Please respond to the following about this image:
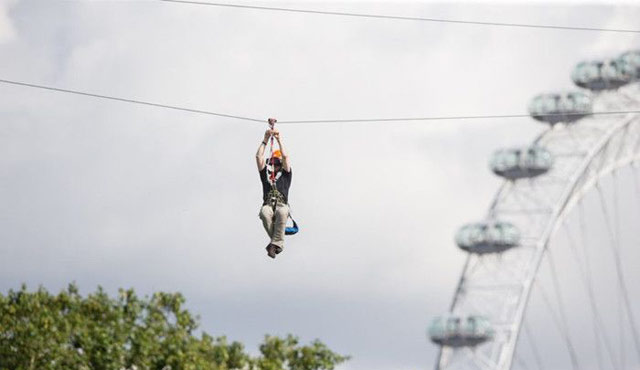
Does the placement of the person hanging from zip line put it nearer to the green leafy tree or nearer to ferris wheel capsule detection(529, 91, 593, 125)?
the green leafy tree

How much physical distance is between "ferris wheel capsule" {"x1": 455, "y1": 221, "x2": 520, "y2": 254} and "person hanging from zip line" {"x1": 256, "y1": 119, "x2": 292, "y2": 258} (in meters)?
71.2

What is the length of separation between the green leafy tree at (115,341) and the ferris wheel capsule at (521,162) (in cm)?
4223

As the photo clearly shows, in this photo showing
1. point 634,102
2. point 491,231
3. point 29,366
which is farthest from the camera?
point 491,231

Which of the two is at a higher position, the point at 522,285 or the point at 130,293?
the point at 522,285

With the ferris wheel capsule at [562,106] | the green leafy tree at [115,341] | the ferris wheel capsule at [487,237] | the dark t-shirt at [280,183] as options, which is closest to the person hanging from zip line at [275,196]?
the dark t-shirt at [280,183]

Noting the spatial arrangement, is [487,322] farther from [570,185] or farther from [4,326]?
[4,326]

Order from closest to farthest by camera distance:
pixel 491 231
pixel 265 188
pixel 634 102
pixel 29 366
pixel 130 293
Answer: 1. pixel 265 188
2. pixel 29 366
3. pixel 130 293
4. pixel 634 102
5. pixel 491 231

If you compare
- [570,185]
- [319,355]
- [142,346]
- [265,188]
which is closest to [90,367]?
[142,346]

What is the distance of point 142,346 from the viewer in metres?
55.9

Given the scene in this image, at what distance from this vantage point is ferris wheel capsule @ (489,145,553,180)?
319ft

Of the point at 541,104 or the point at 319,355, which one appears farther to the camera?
the point at 541,104

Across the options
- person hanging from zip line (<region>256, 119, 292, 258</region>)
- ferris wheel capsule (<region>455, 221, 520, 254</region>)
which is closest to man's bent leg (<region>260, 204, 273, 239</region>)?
person hanging from zip line (<region>256, 119, 292, 258</region>)

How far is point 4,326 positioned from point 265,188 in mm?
29726

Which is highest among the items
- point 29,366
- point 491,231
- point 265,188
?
point 491,231
